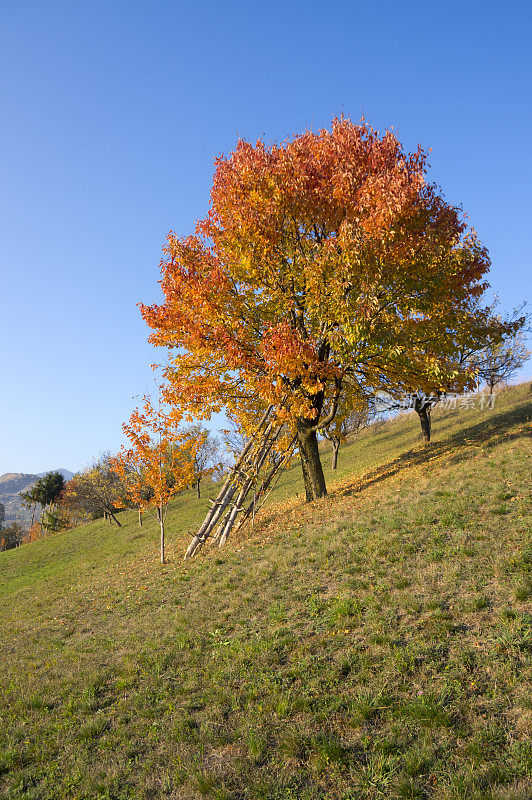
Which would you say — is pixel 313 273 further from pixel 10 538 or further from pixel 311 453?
pixel 10 538

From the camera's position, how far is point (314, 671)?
21.0 feet

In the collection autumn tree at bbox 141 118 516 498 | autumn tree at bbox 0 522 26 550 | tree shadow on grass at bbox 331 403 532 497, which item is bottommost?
autumn tree at bbox 0 522 26 550

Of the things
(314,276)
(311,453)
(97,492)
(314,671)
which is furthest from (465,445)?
(97,492)

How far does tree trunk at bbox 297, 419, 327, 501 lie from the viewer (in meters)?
17.1

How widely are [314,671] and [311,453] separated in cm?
1094

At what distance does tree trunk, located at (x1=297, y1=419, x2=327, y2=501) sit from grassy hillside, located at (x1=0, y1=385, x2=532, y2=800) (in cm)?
406

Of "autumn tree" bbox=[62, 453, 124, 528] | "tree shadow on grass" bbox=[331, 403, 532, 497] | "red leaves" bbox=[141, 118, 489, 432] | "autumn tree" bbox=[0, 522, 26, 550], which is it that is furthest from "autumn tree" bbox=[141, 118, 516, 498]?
"autumn tree" bbox=[0, 522, 26, 550]

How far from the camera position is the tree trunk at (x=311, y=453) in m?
17.1

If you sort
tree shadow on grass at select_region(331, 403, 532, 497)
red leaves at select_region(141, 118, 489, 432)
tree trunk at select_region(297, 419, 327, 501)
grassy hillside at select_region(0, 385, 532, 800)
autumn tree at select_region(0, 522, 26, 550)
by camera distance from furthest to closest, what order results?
1. autumn tree at select_region(0, 522, 26, 550)
2. tree trunk at select_region(297, 419, 327, 501)
3. tree shadow on grass at select_region(331, 403, 532, 497)
4. red leaves at select_region(141, 118, 489, 432)
5. grassy hillside at select_region(0, 385, 532, 800)

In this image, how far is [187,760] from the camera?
209 inches

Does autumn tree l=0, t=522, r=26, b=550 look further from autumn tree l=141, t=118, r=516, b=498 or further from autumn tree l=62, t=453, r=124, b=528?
autumn tree l=141, t=118, r=516, b=498

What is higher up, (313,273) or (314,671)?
(313,273)

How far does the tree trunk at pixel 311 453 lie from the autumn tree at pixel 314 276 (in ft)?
3.97

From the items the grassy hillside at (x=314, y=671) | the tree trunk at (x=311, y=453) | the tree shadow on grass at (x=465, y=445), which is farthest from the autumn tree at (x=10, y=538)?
the tree shadow on grass at (x=465, y=445)
